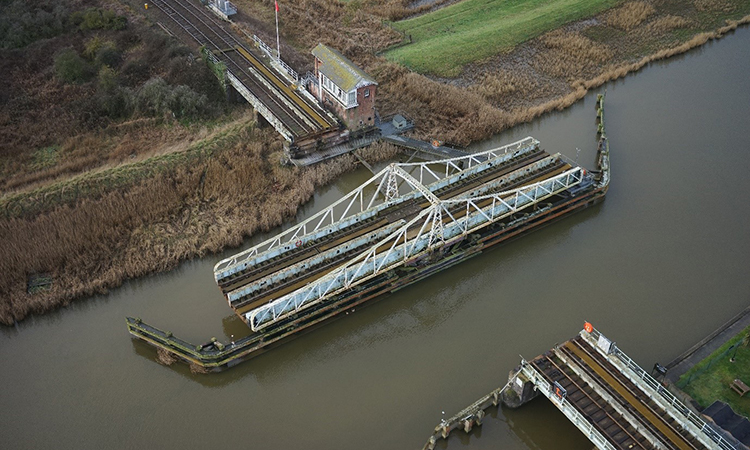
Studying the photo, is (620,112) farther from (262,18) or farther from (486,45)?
(262,18)

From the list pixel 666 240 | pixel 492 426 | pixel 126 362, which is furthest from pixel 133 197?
pixel 666 240

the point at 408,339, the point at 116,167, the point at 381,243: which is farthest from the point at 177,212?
the point at 408,339

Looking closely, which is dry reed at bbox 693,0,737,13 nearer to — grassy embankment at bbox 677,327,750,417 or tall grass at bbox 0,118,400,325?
tall grass at bbox 0,118,400,325

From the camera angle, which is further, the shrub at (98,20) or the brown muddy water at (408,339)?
the shrub at (98,20)

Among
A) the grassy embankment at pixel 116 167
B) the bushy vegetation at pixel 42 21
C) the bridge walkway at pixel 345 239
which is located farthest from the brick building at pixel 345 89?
the bushy vegetation at pixel 42 21

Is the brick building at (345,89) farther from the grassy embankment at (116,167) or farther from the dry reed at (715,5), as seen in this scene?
the dry reed at (715,5)

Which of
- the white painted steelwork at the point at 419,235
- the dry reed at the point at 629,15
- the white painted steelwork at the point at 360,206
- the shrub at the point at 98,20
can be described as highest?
the shrub at the point at 98,20

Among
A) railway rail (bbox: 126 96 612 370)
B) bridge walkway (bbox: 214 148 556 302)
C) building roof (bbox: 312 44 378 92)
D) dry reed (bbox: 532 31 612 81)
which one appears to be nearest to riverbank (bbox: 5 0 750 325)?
railway rail (bbox: 126 96 612 370)
